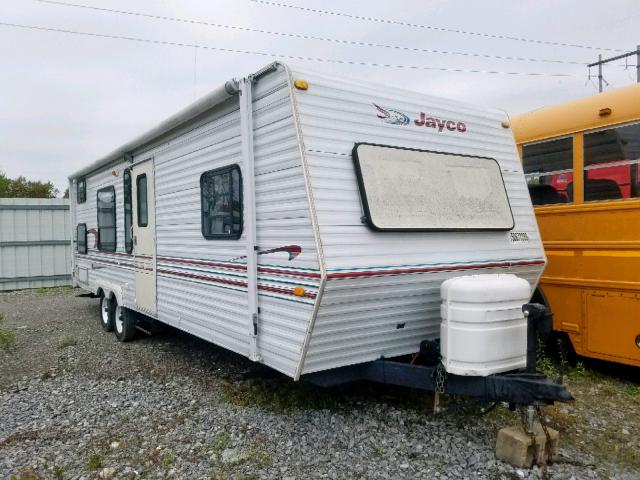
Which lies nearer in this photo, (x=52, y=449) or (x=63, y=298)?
(x=52, y=449)

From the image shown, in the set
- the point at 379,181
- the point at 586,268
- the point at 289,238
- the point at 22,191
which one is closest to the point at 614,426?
the point at 586,268

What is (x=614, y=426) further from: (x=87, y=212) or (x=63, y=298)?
(x=63, y=298)

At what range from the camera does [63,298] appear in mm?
12312

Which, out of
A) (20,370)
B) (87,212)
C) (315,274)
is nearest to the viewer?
(315,274)

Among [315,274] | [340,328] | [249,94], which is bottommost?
[340,328]

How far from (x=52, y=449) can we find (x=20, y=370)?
252 cm

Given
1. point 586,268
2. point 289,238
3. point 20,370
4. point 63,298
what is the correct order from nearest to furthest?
1. point 289,238
2. point 586,268
3. point 20,370
4. point 63,298

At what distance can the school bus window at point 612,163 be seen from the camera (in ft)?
16.5

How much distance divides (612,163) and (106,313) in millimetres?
6987

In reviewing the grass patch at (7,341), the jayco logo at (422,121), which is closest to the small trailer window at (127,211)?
the grass patch at (7,341)

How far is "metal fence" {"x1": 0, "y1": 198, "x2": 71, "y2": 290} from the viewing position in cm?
1384

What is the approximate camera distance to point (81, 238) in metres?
9.16

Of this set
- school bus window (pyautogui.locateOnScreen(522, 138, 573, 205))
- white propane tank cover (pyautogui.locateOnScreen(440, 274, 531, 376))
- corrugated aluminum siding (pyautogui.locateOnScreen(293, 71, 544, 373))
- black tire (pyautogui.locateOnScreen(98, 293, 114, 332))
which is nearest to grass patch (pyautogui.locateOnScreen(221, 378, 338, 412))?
corrugated aluminum siding (pyautogui.locateOnScreen(293, 71, 544, 373))

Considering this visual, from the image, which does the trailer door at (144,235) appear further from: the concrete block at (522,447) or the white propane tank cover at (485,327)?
the concrete block at (522,447)
